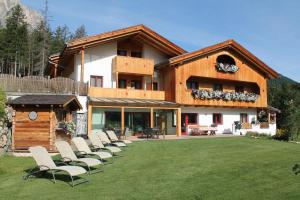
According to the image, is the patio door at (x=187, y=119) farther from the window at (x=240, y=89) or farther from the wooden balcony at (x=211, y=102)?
the window at (x=240, y=89)

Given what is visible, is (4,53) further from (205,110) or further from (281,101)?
(281,101)

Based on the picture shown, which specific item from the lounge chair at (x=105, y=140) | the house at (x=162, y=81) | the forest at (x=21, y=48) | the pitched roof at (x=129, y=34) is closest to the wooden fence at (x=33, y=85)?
the house at (x=162, y=81)

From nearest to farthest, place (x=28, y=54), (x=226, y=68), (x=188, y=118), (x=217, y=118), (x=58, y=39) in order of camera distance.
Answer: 1. (x=188, y=118)
2. (x=226, y=68)
3. (x=217, y=118)
4. (x=28, y=54)
5. (x=58, y=39)

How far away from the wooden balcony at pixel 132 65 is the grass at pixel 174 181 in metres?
16.2

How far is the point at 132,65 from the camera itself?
29.5 m

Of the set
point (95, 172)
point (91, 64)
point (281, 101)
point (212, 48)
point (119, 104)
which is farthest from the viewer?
point (281, 101)

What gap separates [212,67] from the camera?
3206cm

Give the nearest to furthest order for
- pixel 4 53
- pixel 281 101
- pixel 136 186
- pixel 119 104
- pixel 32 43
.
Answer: pixel 136 186
pixel 119 104
pixel 281 101
pixel 4 53
pixel 32 43

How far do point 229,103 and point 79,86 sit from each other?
583 inches

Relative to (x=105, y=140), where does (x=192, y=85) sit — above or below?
above

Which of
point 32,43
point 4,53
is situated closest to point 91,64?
point 4,53

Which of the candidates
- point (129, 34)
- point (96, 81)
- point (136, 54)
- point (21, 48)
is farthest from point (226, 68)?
point (21, 48)

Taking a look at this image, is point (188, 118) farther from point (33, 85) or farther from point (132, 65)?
point (33, 85)

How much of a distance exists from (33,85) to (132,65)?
8.96 metres
